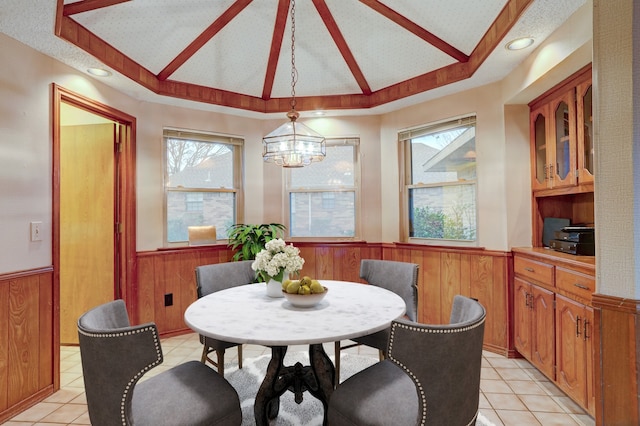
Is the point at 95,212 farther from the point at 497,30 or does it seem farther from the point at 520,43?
the point at 520,43

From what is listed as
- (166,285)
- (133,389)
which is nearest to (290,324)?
(133,389)

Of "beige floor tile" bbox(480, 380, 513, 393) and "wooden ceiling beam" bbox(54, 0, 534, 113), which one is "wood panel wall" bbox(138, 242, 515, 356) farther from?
"wooden ceiling beam" bbox(54, 0, 534, 113)

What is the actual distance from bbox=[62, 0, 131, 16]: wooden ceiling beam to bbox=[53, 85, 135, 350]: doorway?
43.0 inches

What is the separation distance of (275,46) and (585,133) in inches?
96.4

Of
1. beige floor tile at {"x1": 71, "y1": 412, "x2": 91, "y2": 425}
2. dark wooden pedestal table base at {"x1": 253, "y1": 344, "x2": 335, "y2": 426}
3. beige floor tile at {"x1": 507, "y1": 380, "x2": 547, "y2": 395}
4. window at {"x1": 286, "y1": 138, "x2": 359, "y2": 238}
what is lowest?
beige floor tile at {"x1": 71, "y1": 412, "x2": 91, "y2": 425}

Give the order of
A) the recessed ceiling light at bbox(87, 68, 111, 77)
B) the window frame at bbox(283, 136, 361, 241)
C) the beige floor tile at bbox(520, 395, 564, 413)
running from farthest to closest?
the window frame at bbox(283, 136, 361, 241), the recessed ceiling light at bbox(87, 68, 111, 77), the beige floor tile at bbox(520, 395, 564, 413)

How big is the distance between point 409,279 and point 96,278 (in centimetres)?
291

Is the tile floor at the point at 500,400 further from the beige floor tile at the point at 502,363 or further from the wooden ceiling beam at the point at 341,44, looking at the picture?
the wooden ceiling beam at the point at 341,44

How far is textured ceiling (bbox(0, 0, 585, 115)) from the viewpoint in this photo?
2.32 metres

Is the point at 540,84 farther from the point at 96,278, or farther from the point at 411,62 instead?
the point at 96,278

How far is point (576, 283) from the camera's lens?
218cm

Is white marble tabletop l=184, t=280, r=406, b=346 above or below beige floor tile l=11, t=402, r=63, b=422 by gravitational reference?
above

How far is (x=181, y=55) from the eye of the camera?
3035 millimetres

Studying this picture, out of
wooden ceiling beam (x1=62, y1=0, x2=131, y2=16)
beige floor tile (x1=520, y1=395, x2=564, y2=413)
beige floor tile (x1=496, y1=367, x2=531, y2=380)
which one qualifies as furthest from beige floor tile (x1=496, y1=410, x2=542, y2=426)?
wooden ceiling beam (x1=62, y1=0, x2=131, y2=16)
